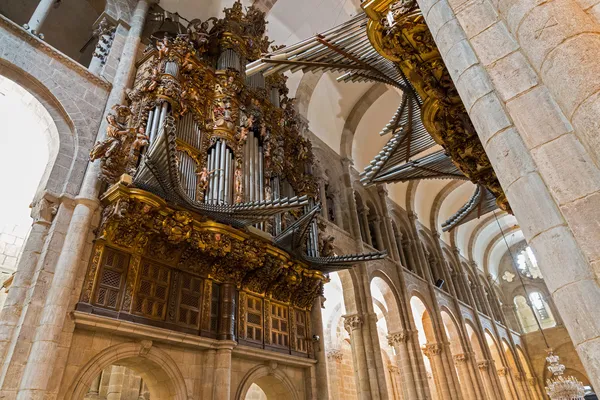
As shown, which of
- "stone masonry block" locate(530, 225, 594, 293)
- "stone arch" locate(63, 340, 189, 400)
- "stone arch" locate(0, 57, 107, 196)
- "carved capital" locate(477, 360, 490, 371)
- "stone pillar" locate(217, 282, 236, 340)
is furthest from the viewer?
"carved capital" locate(477, 360, 490, 371)

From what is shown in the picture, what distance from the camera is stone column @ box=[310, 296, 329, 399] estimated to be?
843 centimetres

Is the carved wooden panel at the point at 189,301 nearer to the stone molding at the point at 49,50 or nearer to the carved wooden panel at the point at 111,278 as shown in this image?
the carved wooden panel at the point at 111,278

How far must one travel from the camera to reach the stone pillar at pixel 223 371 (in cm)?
636

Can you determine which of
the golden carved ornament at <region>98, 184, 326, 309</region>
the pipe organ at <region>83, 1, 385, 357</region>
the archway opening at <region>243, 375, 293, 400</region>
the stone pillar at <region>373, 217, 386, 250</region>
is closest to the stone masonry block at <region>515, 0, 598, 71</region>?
the pipe organ at <region>83, 1, 385, 357</region>

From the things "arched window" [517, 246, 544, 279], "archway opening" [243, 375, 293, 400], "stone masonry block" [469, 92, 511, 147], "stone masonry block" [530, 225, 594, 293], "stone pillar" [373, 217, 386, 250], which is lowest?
"stone masonry block" [530, 225, 594, 293]

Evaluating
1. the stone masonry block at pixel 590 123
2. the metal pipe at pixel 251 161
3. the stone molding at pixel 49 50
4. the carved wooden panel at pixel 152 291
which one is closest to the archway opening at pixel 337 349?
the metal pipe at pixel 251 161

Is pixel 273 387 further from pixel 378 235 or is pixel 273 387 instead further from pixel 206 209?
Result: pixel 378 235

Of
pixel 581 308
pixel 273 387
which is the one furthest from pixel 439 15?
pixel 273 387

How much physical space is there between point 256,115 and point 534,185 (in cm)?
808

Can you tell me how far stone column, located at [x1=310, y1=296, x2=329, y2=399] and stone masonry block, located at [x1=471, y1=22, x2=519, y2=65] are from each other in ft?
25.3

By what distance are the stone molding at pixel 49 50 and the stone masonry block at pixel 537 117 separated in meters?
7.72

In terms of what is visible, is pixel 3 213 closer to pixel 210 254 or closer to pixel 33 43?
pixel 33 43

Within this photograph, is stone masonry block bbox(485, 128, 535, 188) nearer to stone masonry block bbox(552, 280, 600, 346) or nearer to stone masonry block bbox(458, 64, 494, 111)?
stone masonry block bbox(458, 64, 494, 111)

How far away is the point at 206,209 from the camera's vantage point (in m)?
6.27
